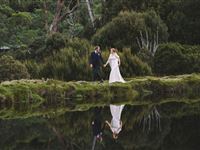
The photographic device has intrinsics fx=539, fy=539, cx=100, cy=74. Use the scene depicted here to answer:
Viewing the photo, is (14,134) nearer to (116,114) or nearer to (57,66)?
(116,114)

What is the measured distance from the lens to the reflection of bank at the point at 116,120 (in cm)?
1195

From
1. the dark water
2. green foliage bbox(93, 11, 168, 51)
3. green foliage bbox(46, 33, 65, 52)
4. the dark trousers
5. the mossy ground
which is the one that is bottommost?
the dark water

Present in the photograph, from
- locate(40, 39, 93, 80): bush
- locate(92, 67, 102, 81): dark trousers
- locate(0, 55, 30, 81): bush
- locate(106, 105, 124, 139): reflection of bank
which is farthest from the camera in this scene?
locate(40, 39, 93, 80): bush

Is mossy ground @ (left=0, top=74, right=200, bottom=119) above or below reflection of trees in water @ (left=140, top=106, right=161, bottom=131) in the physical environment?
above

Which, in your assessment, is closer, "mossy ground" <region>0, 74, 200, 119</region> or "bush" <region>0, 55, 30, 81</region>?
"mossy ground" <region>0, 74, 200, 119</region>

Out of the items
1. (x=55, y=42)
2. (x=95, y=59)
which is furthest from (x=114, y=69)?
(x=55, y=42)

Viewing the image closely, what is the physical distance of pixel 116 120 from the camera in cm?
1405

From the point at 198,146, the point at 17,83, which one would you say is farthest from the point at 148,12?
the point at 198,146

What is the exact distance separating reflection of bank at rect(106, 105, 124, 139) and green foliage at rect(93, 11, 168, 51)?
50.0ft

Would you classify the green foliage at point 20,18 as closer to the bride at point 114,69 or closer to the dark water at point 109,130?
the bride at point 114,69

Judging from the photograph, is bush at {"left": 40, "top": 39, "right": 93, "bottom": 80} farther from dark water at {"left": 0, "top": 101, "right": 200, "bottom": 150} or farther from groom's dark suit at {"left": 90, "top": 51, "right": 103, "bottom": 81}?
dark water at {"left": 0, "top": 101, "right": 200, "bottom": 150}

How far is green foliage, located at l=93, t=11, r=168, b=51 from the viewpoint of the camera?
33.0 metres

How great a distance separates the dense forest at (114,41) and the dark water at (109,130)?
9551mm

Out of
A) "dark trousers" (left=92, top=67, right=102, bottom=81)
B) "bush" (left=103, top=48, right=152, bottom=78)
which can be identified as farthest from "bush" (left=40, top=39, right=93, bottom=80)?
"dark trousers" (left=92, top=67, right=102, bottom=81)
